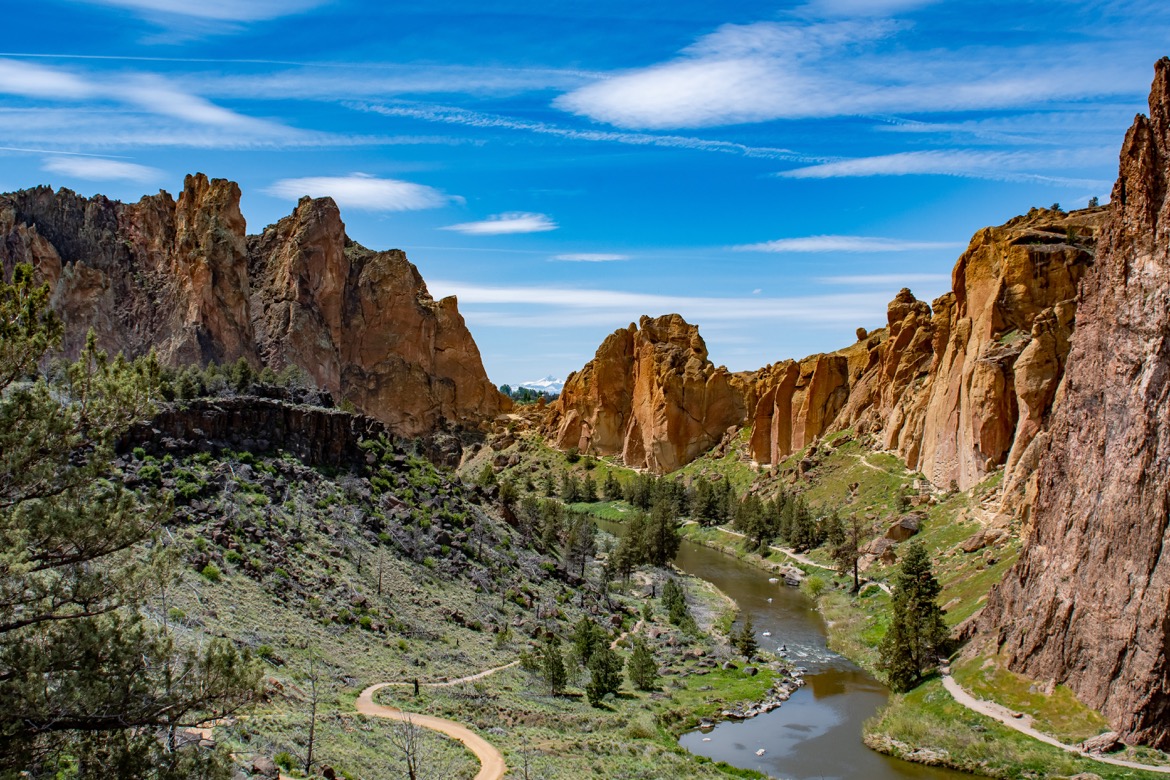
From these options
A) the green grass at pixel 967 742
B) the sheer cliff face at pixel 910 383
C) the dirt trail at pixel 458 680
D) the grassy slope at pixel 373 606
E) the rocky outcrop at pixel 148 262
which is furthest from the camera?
the rocky outcrop at pixel 148 262

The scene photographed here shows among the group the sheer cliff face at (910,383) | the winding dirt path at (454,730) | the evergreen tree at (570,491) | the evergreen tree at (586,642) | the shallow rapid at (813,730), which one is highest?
the sheer cliff face at (910,383)

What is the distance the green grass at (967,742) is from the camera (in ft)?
124

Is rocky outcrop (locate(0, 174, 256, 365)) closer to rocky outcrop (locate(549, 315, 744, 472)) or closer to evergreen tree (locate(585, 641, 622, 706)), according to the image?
rocky outcrop (locate(549, 315, 744, 472))

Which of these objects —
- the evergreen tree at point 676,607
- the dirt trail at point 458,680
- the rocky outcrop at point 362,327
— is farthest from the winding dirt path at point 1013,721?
the rocky outcrop at point 362,327

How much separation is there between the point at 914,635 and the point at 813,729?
352 inches

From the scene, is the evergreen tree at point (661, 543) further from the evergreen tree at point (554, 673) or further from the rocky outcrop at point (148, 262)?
the rocky outcrop at point (148, 262)

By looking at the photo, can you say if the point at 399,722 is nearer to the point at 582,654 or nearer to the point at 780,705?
the point at 582,654

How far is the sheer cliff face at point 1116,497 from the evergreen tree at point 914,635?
10.3 ft

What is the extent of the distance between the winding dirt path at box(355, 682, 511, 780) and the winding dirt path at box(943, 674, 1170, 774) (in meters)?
25.2

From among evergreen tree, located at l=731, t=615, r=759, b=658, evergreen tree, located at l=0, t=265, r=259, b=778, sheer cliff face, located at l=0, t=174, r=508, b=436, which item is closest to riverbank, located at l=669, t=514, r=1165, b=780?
evergreen tree, located at l=731, t=615, r=759, b=658

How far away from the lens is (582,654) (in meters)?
54.2

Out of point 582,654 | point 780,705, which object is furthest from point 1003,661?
point 582,654

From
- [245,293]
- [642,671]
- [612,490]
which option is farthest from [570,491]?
[642,671]

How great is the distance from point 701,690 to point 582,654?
7.57m
